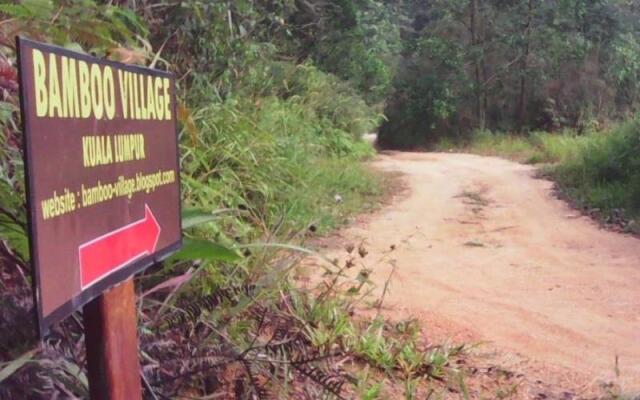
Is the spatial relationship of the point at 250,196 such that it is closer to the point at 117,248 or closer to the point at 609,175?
the point at 117,248

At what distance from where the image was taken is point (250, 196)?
6.44 m

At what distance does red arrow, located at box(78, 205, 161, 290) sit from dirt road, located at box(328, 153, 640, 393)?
281 cm

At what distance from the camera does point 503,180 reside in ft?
42.1

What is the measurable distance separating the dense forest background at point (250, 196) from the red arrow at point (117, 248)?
2.41 feet

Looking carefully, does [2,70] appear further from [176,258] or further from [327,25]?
[327,25]

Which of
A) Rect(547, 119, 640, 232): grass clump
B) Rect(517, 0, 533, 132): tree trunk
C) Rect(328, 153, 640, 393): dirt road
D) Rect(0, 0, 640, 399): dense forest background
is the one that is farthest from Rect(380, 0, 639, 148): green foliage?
Rect(328, 153, 640, 393): dirt road

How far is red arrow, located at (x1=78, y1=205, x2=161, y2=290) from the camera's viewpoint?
1724mm

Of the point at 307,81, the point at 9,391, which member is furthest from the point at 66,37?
the point at 307,81

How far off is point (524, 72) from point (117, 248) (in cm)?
2237

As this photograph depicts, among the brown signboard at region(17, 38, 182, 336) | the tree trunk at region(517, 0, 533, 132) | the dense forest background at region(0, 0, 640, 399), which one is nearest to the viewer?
the brown signboard at region(17, 38, 182, 336)

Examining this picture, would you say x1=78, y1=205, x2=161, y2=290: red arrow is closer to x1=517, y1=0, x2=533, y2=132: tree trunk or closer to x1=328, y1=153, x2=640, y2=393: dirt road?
x1=328, y1=153, x2=640, y2=393: dirt road

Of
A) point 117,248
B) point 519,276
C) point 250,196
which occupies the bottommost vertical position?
point 519,276

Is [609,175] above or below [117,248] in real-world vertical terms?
below

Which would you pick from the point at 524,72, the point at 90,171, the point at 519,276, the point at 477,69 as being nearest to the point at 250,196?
the point at 519,276
